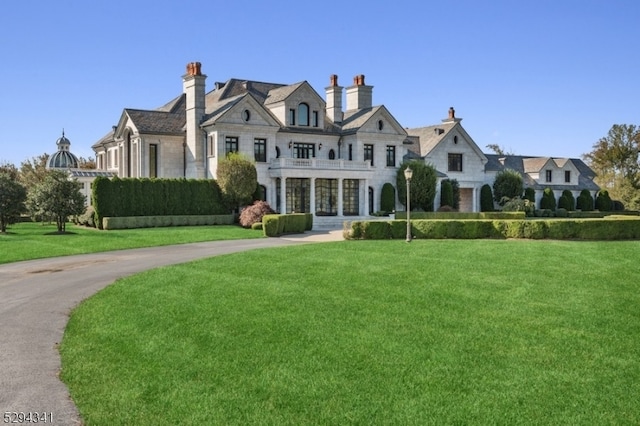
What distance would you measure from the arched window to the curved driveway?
23755 mm

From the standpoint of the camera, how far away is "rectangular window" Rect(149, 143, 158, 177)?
4412cm

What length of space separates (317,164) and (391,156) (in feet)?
28.3

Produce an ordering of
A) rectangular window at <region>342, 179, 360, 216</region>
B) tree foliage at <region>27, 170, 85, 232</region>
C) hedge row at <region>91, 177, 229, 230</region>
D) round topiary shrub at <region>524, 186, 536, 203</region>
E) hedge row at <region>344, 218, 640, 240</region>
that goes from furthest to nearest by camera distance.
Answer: round topiary shrub at <region>524, 186, 536, 203</region>
rectangular window at <region>342, 179, 360, 216</region>
hedge row at <region>91, 177, 229, 230</region>
tree foliage at <region>27, 170, 85, 232</region>
hedge row at <region>344, 218, 640, 240</region>

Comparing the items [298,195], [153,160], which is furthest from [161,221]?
[298,195]

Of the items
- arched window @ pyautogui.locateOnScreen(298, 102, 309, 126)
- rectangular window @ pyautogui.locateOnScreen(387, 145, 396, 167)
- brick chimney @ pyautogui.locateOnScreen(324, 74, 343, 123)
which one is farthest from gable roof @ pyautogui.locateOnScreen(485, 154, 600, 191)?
arched window @ pyautogui.locateOnScreen(298, 102, 309, 126)

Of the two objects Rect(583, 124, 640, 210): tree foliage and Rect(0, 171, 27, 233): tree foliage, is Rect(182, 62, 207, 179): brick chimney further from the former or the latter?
Rect(583, 124, 640, 210): tree foliage

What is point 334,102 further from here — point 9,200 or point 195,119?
point 9,200

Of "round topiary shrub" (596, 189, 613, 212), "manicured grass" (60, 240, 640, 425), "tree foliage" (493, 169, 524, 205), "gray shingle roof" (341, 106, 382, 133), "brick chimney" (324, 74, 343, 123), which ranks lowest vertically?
"manicured grass" (60, 240, 640, 425)

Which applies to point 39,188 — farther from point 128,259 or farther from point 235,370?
point 235,370

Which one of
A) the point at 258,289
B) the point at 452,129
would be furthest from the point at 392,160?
the point at 258,289

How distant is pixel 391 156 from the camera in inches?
1997

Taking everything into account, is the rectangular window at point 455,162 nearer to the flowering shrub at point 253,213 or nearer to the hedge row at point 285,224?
the hedge row at point 285,224

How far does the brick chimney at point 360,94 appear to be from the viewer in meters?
53.2

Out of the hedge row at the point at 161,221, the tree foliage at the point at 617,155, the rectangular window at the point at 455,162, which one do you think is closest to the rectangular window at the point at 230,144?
the hedge row at the point at 161,221
